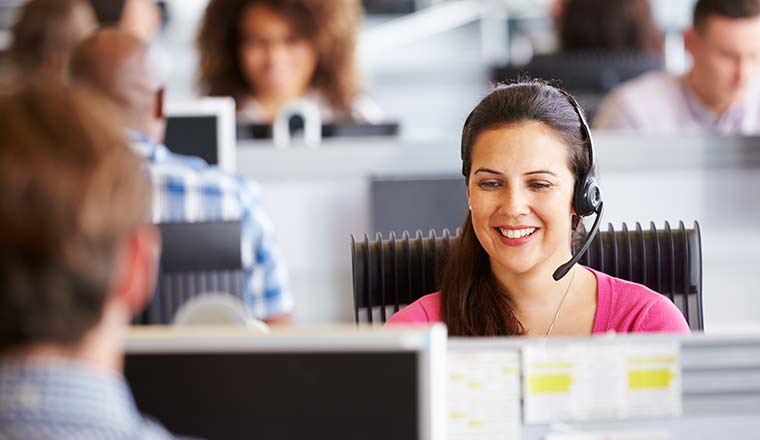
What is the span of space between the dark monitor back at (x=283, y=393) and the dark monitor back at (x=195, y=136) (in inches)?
84.4

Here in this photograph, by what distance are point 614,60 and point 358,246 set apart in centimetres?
325

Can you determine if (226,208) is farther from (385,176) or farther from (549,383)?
(549,383)

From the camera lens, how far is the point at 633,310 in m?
1.75

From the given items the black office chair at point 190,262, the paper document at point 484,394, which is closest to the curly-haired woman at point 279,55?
Result: the black office chair at point 190,262

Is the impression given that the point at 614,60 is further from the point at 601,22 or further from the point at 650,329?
the point at 650,329

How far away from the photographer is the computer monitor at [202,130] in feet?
10.3

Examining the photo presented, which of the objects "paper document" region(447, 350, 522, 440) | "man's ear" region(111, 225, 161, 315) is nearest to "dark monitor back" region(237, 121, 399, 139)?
"paper document" region(447, 350, 522, 440)

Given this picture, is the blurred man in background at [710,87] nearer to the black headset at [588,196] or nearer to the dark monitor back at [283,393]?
the black headset at [588,196]

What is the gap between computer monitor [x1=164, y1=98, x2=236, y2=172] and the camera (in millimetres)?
3141

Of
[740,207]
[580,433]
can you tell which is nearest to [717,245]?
[740,207]

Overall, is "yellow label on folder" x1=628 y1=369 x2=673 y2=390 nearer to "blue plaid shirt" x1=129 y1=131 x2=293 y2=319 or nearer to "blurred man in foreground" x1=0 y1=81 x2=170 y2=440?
"blurred man in foreground" x1=0 y1=81 x2=170 y2=440

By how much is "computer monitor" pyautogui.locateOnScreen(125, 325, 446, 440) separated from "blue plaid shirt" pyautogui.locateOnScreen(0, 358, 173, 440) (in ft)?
0.53

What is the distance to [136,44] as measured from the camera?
262cm

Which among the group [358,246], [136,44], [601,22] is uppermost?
[601,22]
